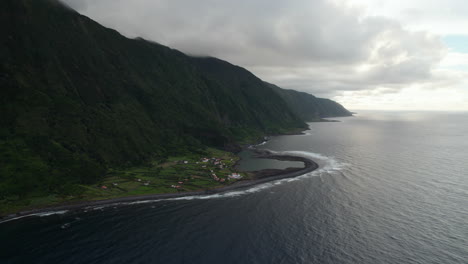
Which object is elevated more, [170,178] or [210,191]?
[170,178]

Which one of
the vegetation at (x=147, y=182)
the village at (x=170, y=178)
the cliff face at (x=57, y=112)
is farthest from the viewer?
the village at (x=170, y=178)

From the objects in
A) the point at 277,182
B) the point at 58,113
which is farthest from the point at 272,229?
the point at 58,113

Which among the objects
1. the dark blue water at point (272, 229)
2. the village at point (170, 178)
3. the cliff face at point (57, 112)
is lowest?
the dark blue water at point (272, 229)

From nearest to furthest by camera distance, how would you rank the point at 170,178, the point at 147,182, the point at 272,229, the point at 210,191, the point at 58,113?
the point at 272,229 < the point at 210,191 < the point at 147,182 < the point at 170,178 < the point at 58,113

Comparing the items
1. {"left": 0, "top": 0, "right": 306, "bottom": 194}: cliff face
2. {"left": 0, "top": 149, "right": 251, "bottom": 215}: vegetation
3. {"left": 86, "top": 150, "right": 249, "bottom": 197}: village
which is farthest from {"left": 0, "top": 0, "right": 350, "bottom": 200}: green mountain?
{"left": 86, "top": 150, "right": 249, "bottom": 197}: village

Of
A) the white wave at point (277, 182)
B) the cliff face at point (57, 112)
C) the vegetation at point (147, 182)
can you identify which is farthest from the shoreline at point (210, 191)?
the cliff face at point (57, 112)

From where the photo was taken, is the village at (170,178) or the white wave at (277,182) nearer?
the white wave at (277,182)

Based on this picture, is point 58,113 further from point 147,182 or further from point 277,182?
point 277,182

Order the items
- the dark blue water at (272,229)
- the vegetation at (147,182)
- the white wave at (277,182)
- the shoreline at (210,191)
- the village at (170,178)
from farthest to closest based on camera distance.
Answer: the village at (170,178)
the white wave at (277,182)
the vegetation at (147,182)
the shoreline at (210,191)
the dark blue water at (272,229)

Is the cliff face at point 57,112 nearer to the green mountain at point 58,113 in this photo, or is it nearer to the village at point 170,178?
the green mountain at point 58,113
